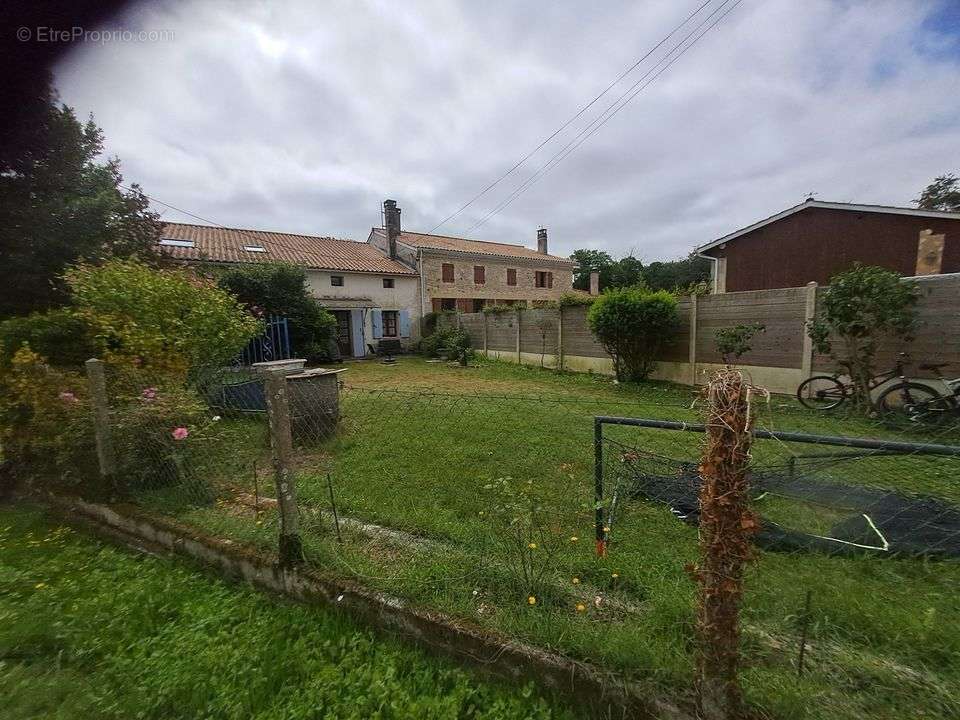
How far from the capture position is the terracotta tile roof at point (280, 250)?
1595cm

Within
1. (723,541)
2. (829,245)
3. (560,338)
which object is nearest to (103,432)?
(723,541)

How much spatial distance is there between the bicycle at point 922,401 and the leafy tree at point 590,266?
40148 mm

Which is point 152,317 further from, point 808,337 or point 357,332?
point 357,332

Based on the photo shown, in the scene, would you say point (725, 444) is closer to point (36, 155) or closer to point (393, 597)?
point (393, 597)

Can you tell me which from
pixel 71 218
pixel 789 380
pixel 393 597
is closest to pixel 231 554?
pixel 393 597

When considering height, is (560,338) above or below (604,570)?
above

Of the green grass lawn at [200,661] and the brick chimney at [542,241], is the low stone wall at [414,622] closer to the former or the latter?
the green grass lawn at [200,661]

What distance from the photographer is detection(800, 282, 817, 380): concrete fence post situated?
6.73 m

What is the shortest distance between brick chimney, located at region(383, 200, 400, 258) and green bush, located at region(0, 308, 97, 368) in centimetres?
1777

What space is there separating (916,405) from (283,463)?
25.3ft

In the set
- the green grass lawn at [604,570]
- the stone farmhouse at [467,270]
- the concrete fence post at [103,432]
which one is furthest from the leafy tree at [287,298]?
the concrete fence post at [103,432]

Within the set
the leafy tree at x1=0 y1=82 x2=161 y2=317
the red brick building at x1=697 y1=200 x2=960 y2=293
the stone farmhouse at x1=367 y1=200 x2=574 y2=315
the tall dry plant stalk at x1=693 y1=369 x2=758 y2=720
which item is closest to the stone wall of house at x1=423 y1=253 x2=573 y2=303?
the stone farmhouse at x1=367 y1=200 x2=574 y2=315

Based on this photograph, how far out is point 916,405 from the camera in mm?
5422

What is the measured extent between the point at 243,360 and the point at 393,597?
8.01 metres
